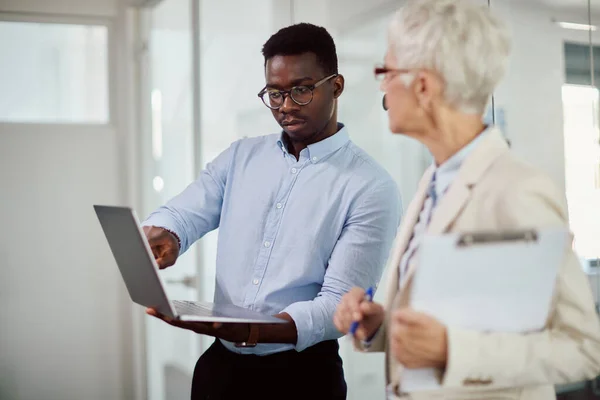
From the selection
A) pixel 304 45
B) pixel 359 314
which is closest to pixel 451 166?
pixel 359 314

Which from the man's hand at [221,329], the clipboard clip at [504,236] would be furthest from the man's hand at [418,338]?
the man's hand at [221,329]

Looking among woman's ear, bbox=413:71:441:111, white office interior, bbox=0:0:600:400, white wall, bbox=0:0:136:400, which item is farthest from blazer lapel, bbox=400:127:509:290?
white wall, bbox=0:0:136:400

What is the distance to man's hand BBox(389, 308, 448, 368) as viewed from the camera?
986mm

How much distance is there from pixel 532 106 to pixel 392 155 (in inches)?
23.0

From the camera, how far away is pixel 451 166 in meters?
1.15

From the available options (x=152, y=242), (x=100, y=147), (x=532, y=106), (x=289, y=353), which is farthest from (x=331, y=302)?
(x=100, y=147)

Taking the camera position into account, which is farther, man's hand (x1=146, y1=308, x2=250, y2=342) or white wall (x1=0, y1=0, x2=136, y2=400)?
white wall (x1=0, y1=0, x2=136, y2=400)

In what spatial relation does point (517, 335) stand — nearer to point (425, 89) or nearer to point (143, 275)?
point (425, 89)

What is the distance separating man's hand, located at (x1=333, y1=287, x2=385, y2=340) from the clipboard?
17cm

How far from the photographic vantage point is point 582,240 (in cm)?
153

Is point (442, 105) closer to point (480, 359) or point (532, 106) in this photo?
point (480, 359)

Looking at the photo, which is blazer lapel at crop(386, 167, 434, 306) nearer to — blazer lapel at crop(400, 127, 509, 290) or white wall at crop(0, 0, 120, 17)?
blazer lapel at crop(400, 127, 509, 290)

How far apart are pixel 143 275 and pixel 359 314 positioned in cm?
49

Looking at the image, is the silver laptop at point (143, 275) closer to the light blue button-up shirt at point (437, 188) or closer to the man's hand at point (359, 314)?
the man's hand at point (359, 314)
